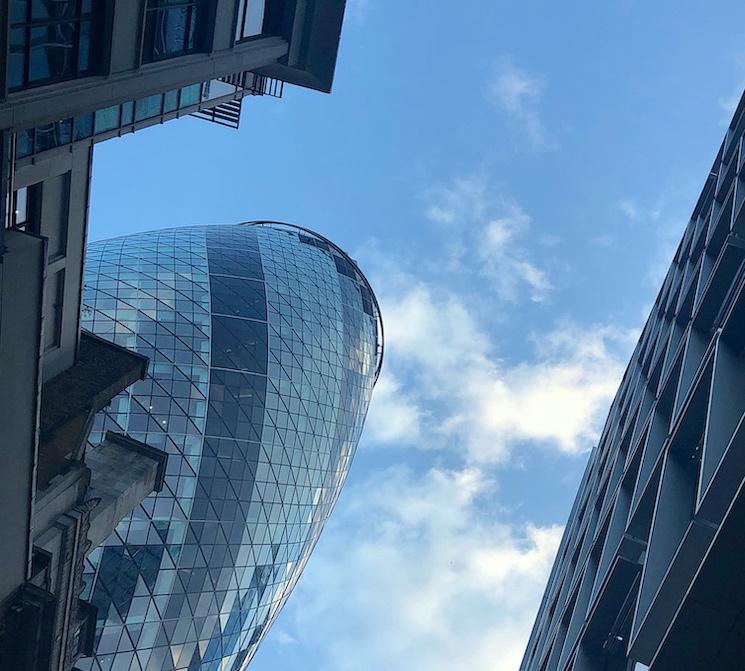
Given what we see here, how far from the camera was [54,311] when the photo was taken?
2323 cm

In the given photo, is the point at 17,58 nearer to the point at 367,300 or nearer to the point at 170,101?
the point at 170,101

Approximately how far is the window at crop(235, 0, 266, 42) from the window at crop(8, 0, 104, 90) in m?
8.85

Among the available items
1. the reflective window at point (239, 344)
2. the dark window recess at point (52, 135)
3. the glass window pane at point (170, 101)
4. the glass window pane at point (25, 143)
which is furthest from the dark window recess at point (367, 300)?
the glass window pane at point (25, 143)

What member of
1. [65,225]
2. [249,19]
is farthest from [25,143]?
[249,19]

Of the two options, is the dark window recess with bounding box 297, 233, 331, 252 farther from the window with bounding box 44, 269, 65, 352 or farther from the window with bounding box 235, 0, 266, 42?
the window with bounding box 44, 269, 65, 352

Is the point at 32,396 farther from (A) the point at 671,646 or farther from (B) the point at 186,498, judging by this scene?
(B) the point at 186,498

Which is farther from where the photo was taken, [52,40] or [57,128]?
[57,128]

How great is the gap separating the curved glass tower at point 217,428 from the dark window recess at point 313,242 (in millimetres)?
9227

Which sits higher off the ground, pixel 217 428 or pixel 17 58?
pixel 217 428

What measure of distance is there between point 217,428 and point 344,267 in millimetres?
38732

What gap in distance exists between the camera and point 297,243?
281 ft

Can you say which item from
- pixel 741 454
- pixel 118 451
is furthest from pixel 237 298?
pixel 741 454

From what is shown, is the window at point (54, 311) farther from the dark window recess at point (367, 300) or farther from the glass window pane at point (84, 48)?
the dark window recess at point (367, 300)

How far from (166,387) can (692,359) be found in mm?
44867
